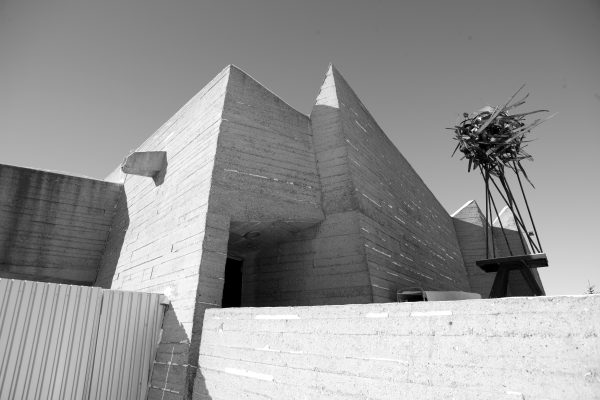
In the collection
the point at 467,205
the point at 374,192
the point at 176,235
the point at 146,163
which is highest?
the point at 467,205

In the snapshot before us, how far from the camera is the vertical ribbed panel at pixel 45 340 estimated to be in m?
4.82

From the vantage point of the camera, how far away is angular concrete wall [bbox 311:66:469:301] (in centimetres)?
791

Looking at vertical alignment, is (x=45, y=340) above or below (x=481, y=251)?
below

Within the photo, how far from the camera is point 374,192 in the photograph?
9.12m

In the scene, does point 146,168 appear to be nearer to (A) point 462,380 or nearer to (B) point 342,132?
(B) point 342,132

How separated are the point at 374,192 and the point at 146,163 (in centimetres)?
648

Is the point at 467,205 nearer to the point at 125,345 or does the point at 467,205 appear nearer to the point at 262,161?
the point at 262,161

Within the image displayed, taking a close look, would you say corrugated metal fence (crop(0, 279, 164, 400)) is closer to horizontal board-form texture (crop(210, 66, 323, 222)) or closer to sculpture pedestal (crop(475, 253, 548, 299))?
horizontal board-form texture (crop(210, 66, 323, 222))

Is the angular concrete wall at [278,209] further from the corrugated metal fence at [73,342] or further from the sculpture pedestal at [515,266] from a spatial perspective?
the corrugated metal fence at [73,342]

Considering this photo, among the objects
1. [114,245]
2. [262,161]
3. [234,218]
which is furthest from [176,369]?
[114,245]

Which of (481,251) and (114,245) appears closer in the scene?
(114,245)

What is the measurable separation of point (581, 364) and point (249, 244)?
23.3ft

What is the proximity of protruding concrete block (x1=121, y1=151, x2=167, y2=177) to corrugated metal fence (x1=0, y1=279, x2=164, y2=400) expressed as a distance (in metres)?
4.26

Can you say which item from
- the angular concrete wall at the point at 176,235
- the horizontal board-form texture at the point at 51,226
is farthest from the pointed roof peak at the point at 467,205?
the horizontal board-form texture at the point at 51,226
